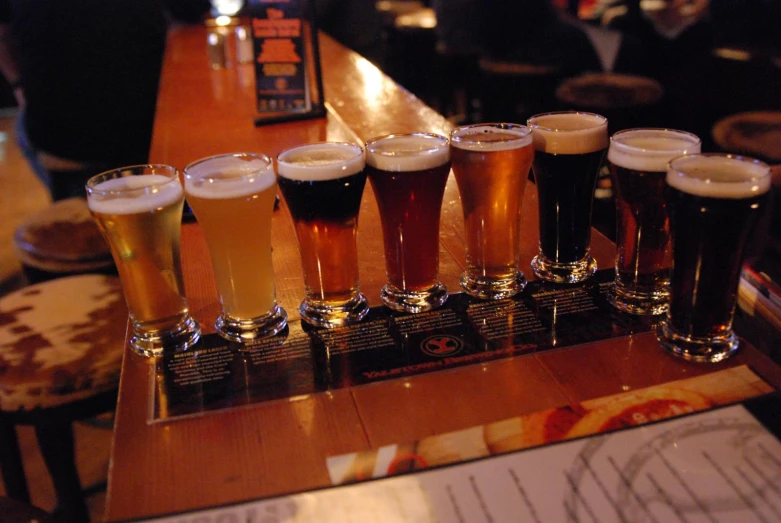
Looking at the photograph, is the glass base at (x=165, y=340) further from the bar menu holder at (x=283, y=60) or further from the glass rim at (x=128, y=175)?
the bar menu holder at (x=283, y=60)

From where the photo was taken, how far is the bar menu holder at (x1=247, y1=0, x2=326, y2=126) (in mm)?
2301

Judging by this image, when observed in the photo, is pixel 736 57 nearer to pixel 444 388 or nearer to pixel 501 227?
pixel 501 227

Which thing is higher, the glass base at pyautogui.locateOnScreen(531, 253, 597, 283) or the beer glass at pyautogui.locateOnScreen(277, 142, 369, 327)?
the beer glass at pyautogui.locateOnScreen(277, 142, 369, 327)

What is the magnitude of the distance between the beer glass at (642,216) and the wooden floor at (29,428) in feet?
6.68

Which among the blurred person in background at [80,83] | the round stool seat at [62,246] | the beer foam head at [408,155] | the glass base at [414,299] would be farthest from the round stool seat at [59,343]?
the blurred person in background at [80,83]

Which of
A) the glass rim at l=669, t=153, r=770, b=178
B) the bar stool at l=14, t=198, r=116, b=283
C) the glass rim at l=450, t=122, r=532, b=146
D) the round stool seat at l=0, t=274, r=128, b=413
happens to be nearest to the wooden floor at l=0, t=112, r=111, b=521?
the bar stool at l=14, t=198, r=116, b=283

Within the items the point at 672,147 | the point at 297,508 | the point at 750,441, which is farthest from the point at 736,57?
the point at 297,508

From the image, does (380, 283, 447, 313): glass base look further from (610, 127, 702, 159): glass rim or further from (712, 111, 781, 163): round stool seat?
(712, 111, 781, 163): round stool seat

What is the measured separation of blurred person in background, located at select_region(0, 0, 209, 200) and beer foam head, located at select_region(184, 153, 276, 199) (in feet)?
8.56

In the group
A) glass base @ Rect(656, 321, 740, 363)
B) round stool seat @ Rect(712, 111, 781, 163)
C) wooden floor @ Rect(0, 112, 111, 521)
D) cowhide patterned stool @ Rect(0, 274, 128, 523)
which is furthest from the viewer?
round stool seat @ Rect(712, 111, 781, 163)

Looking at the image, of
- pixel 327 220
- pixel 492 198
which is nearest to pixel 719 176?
pixel 492 198

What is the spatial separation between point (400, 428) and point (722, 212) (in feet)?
1.76

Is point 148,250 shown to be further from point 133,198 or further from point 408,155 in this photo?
point 408,155

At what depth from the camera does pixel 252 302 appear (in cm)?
114
